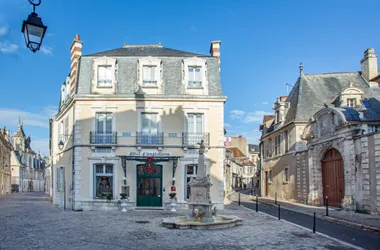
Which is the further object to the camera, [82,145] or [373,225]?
[82,145]

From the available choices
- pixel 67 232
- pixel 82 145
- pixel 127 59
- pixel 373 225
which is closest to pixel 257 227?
pixel 373 225

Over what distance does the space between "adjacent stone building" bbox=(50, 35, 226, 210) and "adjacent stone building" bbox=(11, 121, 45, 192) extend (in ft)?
167

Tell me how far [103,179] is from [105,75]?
5.66 metres

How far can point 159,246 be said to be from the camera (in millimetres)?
10070

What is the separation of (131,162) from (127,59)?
19.1 ft

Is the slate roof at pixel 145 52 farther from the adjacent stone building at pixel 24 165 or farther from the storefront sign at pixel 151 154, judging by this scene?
the adjacent stone building at pixel 24 165

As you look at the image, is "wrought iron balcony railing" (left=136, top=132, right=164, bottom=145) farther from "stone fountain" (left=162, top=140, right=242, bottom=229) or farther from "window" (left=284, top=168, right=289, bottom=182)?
"window" (left=284, top=168, right=289, bottom=182)

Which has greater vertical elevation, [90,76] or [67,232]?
[90,76]

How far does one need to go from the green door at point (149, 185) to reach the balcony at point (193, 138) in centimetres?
191

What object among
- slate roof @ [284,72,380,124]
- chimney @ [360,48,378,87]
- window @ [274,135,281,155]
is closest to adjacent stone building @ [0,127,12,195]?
window @ [274,135,281,155]

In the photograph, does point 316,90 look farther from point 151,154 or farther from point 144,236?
point 144,236

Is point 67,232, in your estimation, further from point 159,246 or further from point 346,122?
point 346,122

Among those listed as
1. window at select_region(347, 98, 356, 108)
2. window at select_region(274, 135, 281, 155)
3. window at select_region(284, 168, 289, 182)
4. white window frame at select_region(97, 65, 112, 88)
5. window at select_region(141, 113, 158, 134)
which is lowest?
window at select_region(284, 168, 289, 182)

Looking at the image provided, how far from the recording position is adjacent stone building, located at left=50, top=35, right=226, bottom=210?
68.5 ft
